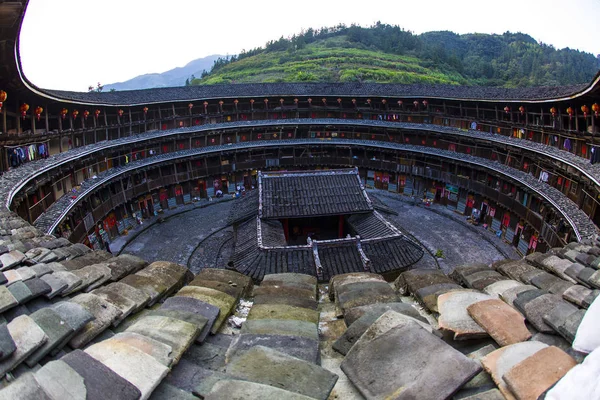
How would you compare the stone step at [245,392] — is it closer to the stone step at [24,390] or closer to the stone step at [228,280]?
the stone step at [24,390]

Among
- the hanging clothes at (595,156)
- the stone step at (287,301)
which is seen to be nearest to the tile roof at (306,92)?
the hanging clothes at (595,156)

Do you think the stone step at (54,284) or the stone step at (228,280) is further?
the stone step at (228,280)

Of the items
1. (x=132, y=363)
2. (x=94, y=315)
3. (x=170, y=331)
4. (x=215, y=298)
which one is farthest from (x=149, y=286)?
(x=132, y=363)

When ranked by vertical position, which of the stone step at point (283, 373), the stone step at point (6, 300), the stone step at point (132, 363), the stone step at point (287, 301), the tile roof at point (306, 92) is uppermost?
the tile roof at point (306, 92)

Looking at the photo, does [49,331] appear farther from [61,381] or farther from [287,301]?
[287,301]

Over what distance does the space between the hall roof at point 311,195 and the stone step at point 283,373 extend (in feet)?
78.0

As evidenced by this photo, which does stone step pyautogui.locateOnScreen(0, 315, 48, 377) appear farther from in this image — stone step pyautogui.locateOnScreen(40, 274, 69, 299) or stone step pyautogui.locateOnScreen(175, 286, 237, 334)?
stone step pyautogui.locateOnScreen(175, 286, 237, 334)

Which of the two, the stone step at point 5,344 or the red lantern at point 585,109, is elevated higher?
the red lantern at point 585,109

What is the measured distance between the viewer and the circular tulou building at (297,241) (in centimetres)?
473

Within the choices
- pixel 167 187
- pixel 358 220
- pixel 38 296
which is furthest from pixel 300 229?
pixel 38 296

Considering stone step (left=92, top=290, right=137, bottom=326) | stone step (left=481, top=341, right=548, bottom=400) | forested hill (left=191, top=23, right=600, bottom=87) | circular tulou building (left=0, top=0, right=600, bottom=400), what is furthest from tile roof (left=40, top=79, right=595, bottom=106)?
forested hill (left=191, top=23, right=600, bottom=87)

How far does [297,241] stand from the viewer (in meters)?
31.8

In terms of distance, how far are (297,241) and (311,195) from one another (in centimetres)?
384

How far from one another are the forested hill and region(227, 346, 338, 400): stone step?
95.9 meters
